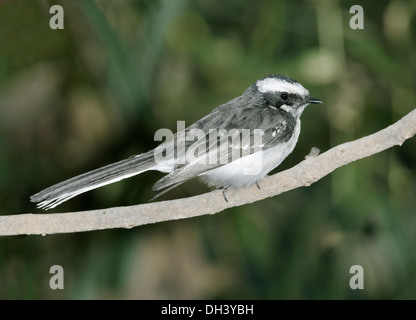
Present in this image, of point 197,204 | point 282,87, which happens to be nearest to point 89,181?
point 197,204

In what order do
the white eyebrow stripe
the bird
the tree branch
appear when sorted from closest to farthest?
the tree branch
the bird
the white eyebrow stripe

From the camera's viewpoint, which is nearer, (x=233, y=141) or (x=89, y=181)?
(x=89, y=181)

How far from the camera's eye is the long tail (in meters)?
1.28

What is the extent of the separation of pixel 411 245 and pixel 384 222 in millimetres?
107

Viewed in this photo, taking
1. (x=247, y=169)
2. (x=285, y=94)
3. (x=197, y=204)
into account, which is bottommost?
(x=197, y=204)

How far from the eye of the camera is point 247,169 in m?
1.44

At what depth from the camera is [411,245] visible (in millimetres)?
1896

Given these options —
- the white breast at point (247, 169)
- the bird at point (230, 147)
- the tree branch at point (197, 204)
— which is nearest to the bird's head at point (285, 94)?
the bird at point (230, 147)

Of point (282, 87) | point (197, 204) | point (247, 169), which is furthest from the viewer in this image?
point (282, 87)

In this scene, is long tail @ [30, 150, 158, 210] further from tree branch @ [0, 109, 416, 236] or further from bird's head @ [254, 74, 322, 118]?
bird's head @ [254, 74, 322, 118]

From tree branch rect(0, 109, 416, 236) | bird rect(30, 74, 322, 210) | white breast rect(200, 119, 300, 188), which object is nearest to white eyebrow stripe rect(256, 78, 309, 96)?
bird rect(30, 74, 322, 210)

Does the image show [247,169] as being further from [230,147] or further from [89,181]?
[89,181]

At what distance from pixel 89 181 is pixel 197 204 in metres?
0.25

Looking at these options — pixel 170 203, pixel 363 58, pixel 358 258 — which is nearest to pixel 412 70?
pixel 363 58
